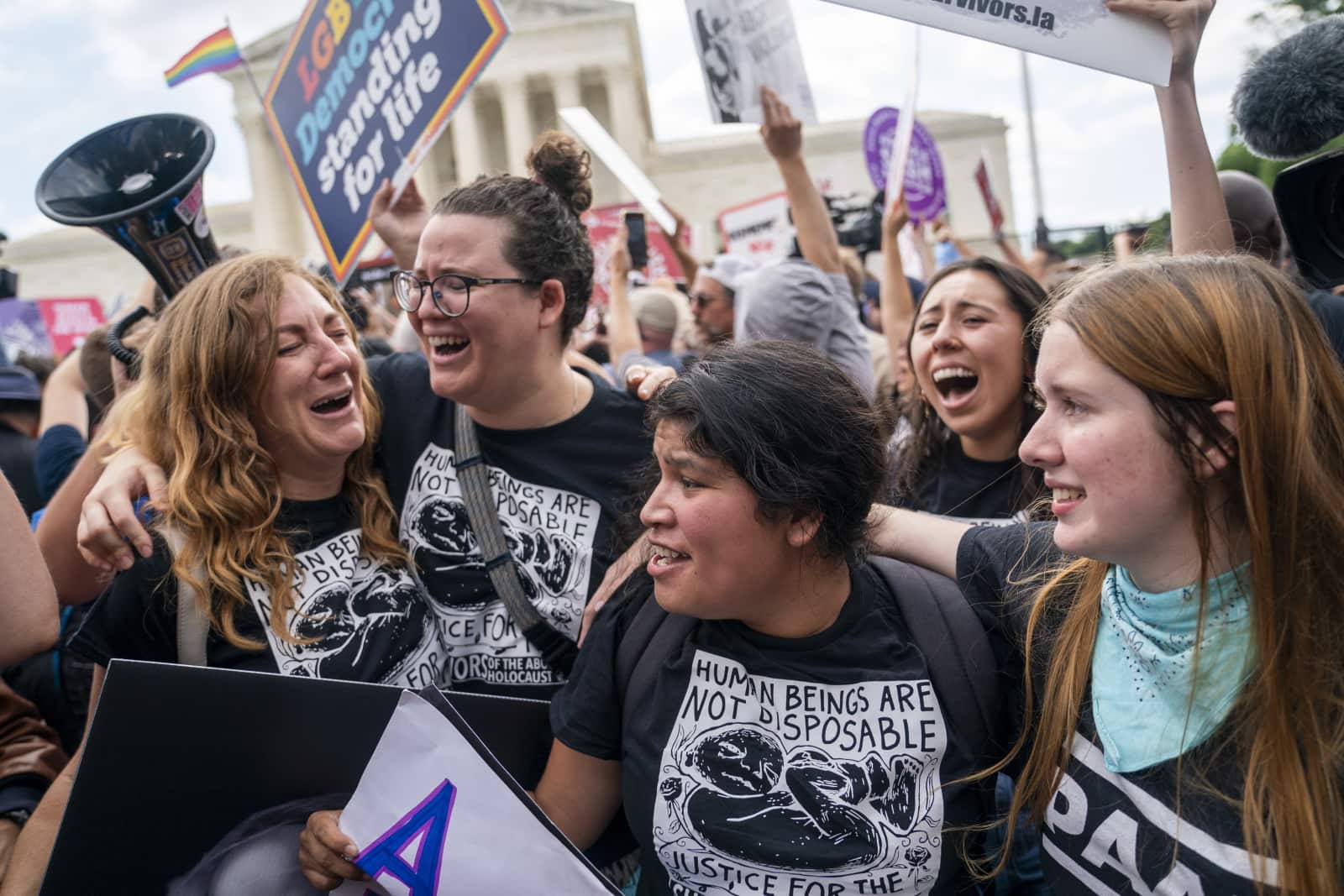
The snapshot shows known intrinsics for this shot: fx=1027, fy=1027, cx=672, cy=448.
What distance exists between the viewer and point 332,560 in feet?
7.48

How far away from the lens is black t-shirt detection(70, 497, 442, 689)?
209 centimetres

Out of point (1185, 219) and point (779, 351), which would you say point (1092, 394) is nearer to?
point (779, 351)

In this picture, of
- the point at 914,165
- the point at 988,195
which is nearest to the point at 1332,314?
the point at 914,165

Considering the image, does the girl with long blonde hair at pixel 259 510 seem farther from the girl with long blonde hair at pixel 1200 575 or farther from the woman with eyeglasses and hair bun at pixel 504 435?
the girl with long blonde hair at pixel 1200 575

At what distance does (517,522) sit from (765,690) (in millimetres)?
780

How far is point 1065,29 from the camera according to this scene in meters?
1.83

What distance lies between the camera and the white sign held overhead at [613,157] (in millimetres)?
4263

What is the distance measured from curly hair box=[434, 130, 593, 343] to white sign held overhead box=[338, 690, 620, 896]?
1208 mm

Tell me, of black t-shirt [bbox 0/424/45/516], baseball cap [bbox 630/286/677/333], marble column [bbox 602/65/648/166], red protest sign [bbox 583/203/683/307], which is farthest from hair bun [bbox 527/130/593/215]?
marble column [bbox 602/65/648/166]

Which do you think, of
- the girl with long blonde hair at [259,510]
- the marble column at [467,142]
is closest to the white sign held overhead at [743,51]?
the girl with long blonde hair at [259,510]

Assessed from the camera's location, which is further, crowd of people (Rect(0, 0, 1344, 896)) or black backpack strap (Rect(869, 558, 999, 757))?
Answer: black backpack strap (Rect(869, 558, 999, 757))

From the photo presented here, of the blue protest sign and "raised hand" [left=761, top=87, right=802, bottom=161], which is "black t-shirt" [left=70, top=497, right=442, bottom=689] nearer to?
the blue protest sign

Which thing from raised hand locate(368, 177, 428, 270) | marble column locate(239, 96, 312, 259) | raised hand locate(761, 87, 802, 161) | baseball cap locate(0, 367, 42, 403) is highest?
marble column locate(239, 96, 312, 259)

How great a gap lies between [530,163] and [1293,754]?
2.24 m
